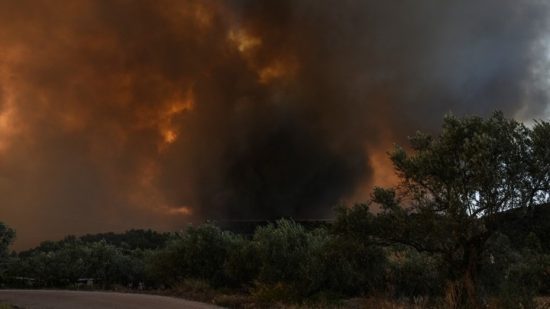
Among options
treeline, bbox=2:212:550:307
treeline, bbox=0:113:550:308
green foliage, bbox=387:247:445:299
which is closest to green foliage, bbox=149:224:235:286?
treeline, bbox=2:212:550:307

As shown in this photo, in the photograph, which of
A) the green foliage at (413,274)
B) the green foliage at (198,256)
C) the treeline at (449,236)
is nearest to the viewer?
the treeline at (449,236)

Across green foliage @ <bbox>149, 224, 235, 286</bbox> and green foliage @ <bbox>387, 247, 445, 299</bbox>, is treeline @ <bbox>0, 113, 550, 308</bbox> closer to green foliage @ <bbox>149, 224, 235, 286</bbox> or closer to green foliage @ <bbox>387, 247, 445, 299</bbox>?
green foliage @ <bbox>387, 247, 445, 299</bbox>

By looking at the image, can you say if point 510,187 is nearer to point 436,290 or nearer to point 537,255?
point 537,255

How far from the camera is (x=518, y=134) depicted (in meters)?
15.7

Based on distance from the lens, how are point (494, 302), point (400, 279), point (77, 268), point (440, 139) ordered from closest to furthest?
1. point (494, 302)
2. point (440, 139)
3. point (400, 279)
4. point (77, 268)

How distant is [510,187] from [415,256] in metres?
5.46

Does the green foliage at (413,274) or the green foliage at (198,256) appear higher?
the green foliage at (198,256)

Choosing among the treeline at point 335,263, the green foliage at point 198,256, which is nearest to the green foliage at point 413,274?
the treeline at point 335,263

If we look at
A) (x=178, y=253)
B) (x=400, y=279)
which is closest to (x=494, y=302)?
(x=400, y=279)

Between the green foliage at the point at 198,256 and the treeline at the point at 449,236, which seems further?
the green foliage at the point at 198,256

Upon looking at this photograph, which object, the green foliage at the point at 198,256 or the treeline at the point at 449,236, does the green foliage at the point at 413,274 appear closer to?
the treeline at the point at 449,236

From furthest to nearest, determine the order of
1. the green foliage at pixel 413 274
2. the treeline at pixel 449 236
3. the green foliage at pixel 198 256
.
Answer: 1. the green foliage at pixel 198 256
2. the green foliage at pixel 413 274
3. the treeline at pixel 449 236

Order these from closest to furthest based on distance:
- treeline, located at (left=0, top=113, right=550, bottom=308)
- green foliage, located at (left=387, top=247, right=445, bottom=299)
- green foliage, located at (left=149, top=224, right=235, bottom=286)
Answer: treeline, located at (left=0, top=113, right=550, bottom=308) < green foliage, located at (left=387, top=247, right=445, bottom=299) < green foliage, located at (left=149, top=224, right=235, bottom=286)

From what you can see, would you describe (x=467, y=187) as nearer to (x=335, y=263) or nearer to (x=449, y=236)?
(x=449, y=236)
